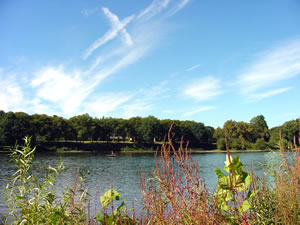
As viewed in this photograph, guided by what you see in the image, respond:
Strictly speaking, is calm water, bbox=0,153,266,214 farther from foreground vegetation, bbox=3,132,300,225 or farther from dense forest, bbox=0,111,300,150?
dense forest, bbox=0,111,300,150

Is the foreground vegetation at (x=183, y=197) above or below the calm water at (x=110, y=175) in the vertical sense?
above

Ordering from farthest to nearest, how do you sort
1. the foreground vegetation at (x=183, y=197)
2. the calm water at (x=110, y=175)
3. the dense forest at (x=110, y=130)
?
the dense forest at (x=110, y=130) → the calm water at (x=110, y=175) → the foreground vegetation at (x=183, y=197)

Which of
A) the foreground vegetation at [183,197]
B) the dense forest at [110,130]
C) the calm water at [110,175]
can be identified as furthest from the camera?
the dense forest at [110,130]

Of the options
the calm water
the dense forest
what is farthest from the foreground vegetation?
the dense forest

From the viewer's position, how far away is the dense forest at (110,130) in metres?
81.8

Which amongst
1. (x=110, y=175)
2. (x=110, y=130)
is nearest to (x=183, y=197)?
(x=110, y=175)

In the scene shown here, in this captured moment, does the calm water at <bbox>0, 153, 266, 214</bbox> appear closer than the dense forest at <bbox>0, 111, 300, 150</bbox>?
Yes

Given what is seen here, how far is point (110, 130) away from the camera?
356 ft

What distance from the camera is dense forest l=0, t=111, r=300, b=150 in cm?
8175

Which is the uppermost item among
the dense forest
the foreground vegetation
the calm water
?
the dense forest

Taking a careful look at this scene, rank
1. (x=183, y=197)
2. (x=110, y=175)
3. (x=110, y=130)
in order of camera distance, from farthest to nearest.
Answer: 1. (x=110, y=130)
2. (x=110, y=175)
3. (x=183, y=197)

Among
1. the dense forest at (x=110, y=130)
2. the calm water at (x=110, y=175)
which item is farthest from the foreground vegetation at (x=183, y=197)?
the dense forest at (x=110, y=130)

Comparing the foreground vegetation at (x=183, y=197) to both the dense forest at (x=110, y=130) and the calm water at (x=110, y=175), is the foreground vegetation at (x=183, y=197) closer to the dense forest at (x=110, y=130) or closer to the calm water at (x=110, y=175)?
the calm water at (x=110, y=175)

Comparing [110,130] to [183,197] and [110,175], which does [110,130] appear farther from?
[183,197]
